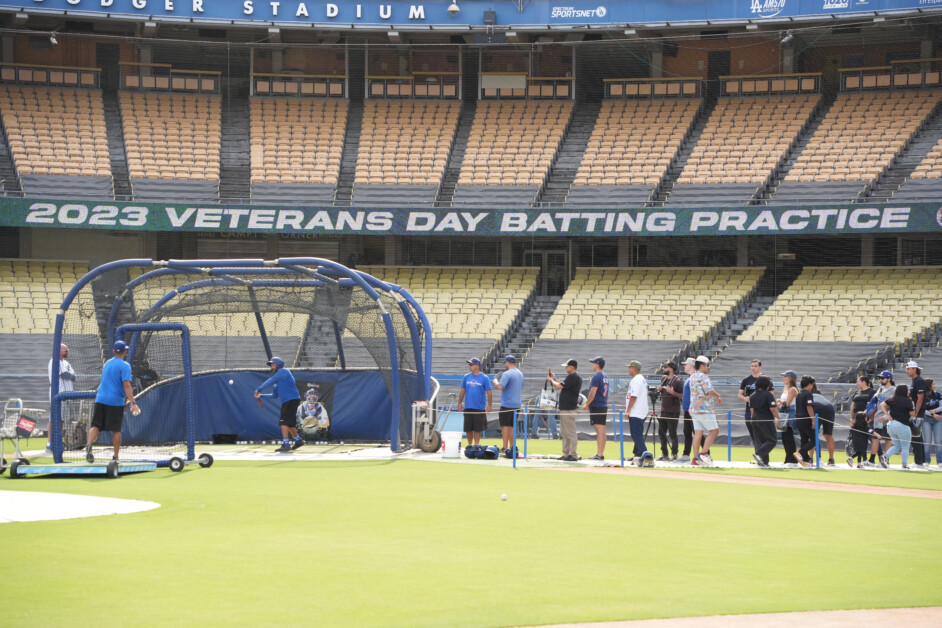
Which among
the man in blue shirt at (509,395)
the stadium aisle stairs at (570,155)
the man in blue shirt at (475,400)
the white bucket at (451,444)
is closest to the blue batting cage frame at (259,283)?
the white bucket at (451,444)

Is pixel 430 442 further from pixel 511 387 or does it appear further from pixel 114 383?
pixel 114 383

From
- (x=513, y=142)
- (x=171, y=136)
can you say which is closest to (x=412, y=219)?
(x=513, y=142)

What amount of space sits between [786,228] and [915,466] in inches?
685

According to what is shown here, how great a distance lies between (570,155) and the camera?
135 feet

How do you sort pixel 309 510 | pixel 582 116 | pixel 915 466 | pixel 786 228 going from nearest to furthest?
pixel 309 510 < pixel 915 466 < pixel 786 228 < pixel 582 116

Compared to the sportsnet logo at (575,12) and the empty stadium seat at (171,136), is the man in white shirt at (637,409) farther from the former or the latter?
the sportsnet logo at (575,12)

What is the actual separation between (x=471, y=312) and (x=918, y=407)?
19.0m

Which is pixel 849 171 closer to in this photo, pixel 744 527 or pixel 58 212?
pixel 58 212

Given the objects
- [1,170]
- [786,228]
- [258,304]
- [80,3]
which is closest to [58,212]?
[1,170]

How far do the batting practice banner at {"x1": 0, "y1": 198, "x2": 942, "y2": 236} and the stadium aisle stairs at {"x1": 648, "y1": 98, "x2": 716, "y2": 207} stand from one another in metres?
2.07

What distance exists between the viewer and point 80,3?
39.5 meters

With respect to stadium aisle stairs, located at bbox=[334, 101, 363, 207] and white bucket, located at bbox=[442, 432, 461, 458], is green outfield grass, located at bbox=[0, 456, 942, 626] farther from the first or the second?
stadium aisle stairs, located at bbox=[334, 101, 363, 207]

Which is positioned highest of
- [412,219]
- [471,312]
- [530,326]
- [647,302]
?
[412,219]

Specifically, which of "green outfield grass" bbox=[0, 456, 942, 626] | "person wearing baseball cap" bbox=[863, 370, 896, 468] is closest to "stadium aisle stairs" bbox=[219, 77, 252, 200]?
"person wearing baseball cap" bbox=[863, 370, 896, 468]
